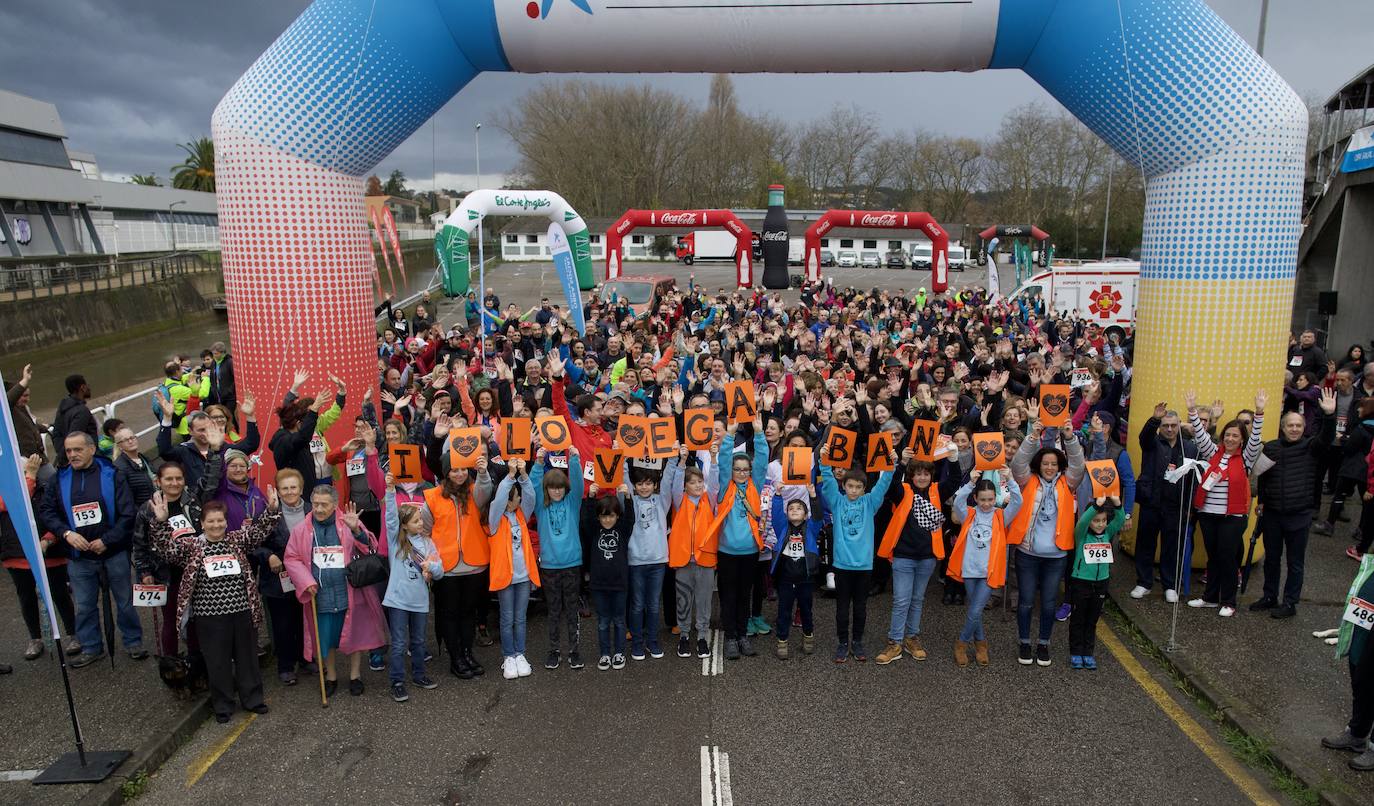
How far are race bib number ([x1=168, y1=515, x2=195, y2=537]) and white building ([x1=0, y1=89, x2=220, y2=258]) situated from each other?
1389 inches

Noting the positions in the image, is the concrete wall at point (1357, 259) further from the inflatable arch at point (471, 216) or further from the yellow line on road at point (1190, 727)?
the inflatable arch at point (471, 216)

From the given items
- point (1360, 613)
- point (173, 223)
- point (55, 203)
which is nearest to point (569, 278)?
point (1360, 613)

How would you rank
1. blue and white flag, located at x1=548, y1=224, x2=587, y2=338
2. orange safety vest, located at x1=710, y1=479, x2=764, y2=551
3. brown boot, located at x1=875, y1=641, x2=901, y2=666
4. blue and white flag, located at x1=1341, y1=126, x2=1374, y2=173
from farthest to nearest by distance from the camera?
1. blue and white flag, located at x1=1341, y1=126, x2=1374, y2=173
2. blue and white flag, located at x1=548, y1=224, x2=587, y2=338
3. brown boot, located at x1=875, y1=641, x2=901, y2=666
4. orange safety vest, located at x1=710, y1=479, x2=764, y2=551

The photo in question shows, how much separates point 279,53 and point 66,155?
4530 centimetres

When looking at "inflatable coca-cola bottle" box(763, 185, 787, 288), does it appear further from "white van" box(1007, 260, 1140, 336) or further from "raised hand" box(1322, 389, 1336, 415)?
"raised hand" box(1322, 389, 1336, 415)

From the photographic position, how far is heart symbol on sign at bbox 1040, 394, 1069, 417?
7262 millimetres

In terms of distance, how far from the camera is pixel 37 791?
5031 mm

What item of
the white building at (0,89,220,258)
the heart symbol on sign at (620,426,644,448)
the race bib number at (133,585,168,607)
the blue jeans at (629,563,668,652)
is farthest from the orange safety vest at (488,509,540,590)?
the white building at (0,89,220,258)

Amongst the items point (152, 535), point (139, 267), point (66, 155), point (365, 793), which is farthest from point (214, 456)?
point (66, 155)

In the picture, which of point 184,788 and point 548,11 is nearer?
point 184,788

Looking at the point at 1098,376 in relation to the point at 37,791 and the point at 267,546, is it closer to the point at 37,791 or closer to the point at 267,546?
the point at 267,546

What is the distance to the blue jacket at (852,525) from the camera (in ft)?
21.4

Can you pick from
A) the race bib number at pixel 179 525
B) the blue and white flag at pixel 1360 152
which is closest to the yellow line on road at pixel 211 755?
the race bib number at pixel 179 525

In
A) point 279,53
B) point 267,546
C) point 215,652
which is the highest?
point 279,53
